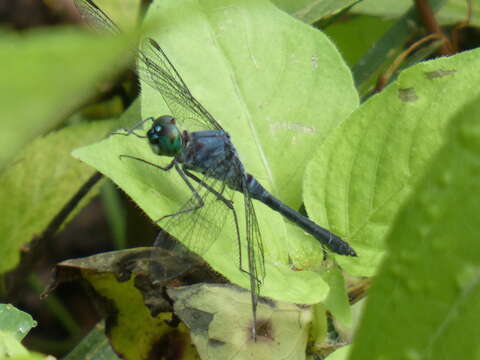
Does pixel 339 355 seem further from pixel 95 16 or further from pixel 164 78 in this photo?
pixel 95 16

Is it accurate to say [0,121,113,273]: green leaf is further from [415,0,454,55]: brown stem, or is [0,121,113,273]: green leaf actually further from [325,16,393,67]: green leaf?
[415,0,454,55]: brown stem

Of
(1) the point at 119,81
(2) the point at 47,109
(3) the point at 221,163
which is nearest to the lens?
(2) the point at 47,109

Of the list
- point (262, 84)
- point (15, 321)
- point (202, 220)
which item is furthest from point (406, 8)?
point (15, 321)

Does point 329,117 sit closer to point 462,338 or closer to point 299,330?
point 299,330

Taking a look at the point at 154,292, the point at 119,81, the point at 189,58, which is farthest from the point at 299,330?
the point at 119,81

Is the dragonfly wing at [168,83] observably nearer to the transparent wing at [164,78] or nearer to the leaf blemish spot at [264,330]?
the transparent wing at [164,78]

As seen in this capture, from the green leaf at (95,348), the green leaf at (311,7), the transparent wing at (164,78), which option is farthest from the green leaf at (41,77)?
the green leaf at (311,7)
